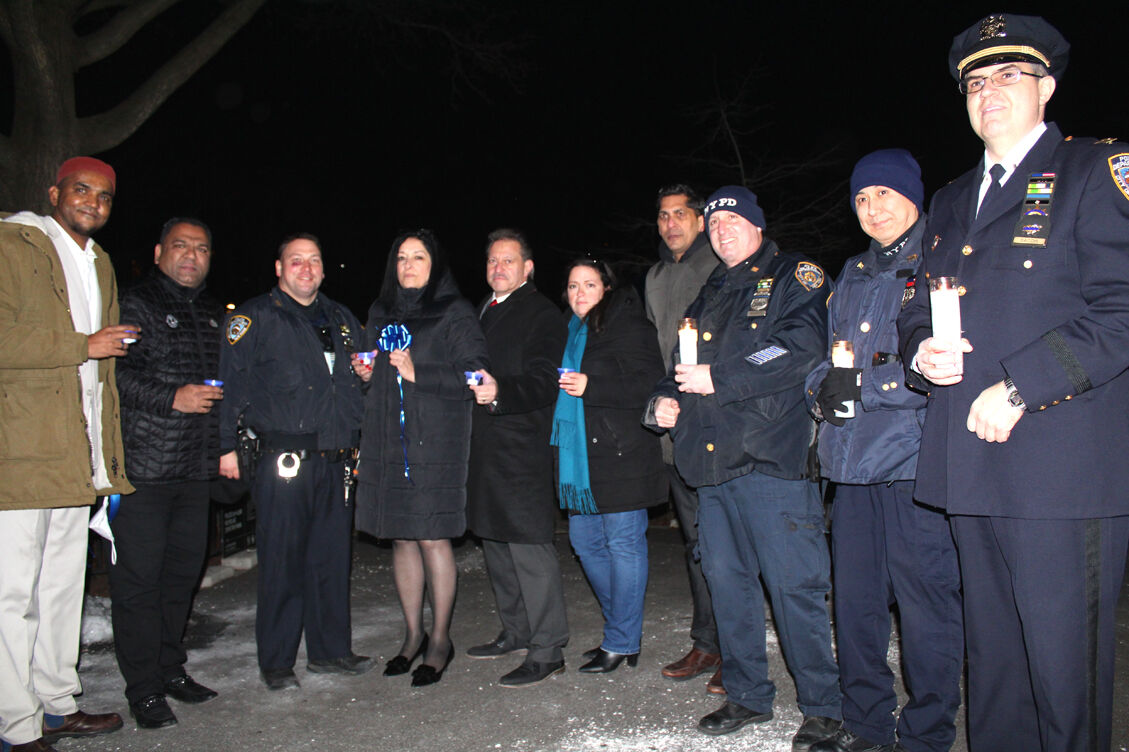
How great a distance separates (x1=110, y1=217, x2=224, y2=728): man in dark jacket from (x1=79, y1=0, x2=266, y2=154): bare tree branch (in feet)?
13.3

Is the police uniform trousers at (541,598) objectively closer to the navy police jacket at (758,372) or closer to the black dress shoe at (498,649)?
the black dress shoe at (498,649)

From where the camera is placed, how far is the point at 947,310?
2396 mm

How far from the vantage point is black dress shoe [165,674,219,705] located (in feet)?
13.7

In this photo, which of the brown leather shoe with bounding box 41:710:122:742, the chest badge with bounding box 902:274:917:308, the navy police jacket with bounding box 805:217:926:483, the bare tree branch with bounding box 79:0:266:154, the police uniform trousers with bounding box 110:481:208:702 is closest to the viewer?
the chest badge with bounding box 902:274:917:308

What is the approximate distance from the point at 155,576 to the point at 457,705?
1.72 metres

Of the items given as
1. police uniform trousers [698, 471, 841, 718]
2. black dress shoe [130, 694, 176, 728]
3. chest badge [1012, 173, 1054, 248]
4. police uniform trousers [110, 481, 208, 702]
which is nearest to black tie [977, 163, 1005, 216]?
chest badge [1012, 173, 1054, 248]

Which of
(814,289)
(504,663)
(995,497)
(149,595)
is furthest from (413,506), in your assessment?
(995,497)

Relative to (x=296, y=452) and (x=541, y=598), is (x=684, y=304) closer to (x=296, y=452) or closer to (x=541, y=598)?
(x=541, y=598)

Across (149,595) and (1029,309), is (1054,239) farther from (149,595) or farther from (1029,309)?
(149,595)

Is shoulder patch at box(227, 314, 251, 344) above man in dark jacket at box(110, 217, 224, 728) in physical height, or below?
above

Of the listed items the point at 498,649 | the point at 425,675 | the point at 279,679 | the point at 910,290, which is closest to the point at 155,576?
the point at 279,679

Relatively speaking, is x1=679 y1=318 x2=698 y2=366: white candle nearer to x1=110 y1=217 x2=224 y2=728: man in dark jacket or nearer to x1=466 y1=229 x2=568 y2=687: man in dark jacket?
x1=466 y1=229 x2=568 y2=687: man in dark jacket

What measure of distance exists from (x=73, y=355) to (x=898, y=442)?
11.9 ft

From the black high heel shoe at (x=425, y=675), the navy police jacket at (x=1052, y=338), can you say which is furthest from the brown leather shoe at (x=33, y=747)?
the navy police jacket at (x=1052, y=338)
